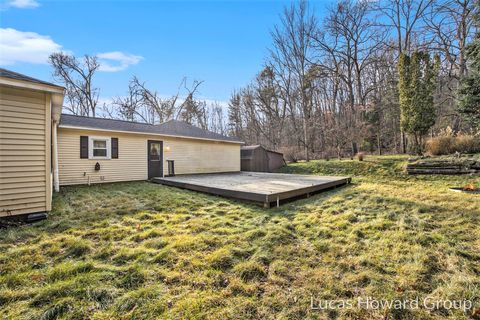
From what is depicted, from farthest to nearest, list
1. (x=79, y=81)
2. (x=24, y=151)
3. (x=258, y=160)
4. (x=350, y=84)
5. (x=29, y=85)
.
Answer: (x=79, y=81), (x=350, y=84), (x=258, y=160), (x=24, y=151), (x=29, y=85)

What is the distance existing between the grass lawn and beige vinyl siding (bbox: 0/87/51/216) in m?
0.56

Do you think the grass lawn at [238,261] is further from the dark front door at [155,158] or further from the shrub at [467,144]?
the shrub at [467,144]

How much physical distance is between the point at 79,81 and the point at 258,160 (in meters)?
19.3

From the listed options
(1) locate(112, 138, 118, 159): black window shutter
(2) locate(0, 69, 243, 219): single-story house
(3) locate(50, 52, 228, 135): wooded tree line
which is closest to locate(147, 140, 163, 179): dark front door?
(2) locate(0, 69, 243, 219): single-story house

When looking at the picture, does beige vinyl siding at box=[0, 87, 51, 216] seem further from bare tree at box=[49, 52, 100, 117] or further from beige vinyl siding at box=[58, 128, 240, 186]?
bare tree at box=[49, 52, 100, 117]

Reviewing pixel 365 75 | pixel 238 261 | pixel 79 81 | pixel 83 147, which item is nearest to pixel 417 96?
pixel 365 75

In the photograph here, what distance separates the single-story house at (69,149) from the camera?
3836 millimetres

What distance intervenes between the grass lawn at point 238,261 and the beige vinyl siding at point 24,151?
1.84 feet

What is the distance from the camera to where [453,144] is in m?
8.33

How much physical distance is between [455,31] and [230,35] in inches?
541

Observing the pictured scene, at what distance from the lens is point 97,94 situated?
21.1 m

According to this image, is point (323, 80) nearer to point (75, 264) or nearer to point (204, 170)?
point (204, 170)

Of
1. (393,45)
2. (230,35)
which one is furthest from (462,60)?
(230,35)

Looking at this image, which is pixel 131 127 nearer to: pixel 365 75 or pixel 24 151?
pixel 24 151
